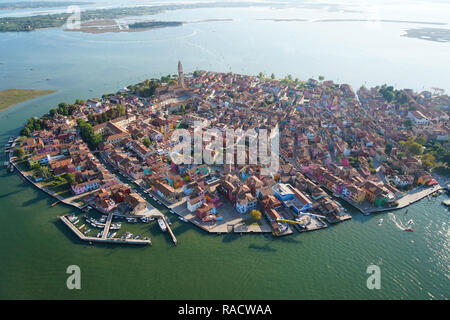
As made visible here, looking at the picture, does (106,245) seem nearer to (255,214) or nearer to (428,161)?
(255,214)

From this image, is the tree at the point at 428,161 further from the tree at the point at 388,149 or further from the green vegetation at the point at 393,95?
the green vegetation at the point at 393,95

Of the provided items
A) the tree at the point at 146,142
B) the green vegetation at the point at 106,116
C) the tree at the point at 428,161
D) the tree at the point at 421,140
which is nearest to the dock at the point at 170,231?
the tree at the point at 146,142

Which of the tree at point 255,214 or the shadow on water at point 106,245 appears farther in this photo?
the tree at point 255,214

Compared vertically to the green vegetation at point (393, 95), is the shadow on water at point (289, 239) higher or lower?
lower

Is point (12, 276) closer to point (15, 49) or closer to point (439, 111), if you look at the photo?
point (439, 111)

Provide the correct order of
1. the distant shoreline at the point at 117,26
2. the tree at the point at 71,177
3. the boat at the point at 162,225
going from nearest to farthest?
the boat at the point at 162,225 → the tree at the point at 71,177 → the distant shoreline at the point at 117,26

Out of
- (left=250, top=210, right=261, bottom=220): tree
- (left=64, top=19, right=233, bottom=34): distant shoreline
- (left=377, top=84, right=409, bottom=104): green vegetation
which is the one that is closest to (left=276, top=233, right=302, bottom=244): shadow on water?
(left=250, top=210, right=261, bottom=220): tree

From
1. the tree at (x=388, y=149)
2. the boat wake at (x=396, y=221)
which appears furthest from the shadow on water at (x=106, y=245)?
the tree at (x=388, y=149)

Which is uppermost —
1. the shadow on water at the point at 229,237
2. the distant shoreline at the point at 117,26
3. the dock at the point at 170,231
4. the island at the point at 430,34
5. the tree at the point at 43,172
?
the distant shoreline at the point at 117,26

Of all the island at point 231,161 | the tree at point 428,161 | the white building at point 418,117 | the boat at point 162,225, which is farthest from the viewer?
→ the white building at point 418,117
